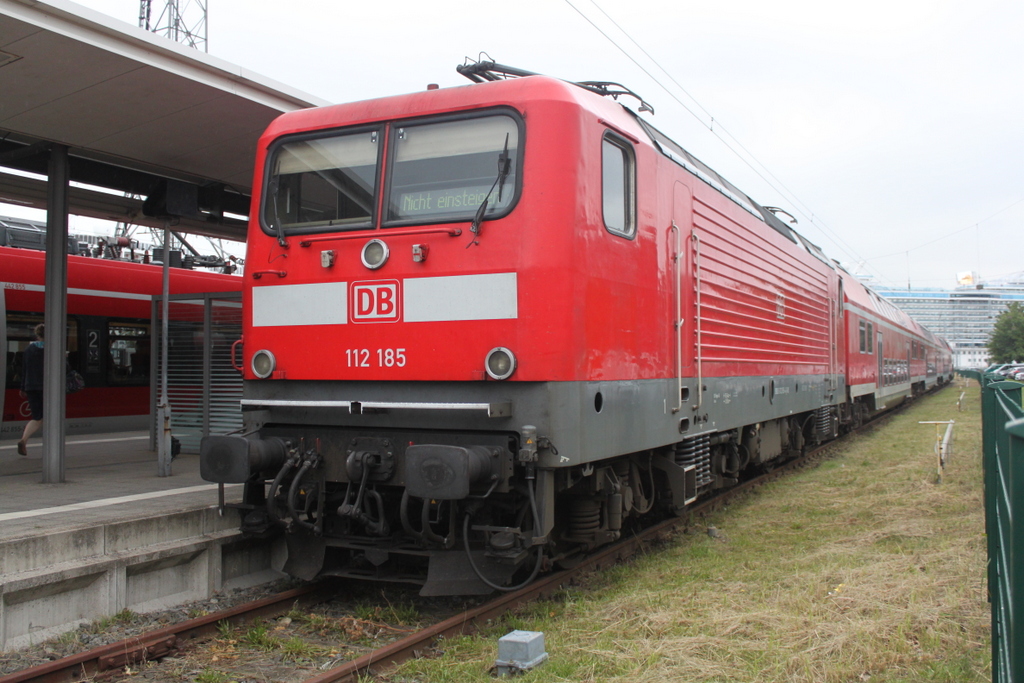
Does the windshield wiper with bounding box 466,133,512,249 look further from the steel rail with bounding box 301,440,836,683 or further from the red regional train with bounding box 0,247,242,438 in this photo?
the red regional train with bounding box 0,247,242,438

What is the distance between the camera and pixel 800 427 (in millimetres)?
12406

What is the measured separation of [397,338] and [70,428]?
405 inches

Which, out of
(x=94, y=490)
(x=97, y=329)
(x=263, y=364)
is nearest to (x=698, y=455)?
(x=263, y=364)

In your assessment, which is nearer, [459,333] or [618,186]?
[459,333]

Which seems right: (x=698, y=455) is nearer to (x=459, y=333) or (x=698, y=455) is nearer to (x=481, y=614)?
(x=481, y=614)

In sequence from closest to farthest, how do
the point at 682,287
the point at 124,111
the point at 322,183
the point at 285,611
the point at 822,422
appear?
the point at 285,611
the point at 322,183
the point at 682,287
the point at 124,111
the point at 822,422

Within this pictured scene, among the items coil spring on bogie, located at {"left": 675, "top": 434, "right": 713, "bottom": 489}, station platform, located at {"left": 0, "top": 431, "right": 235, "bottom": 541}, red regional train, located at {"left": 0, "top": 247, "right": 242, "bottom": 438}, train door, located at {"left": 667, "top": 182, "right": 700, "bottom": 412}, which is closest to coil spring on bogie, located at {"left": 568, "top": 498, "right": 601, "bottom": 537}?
train door, located at {"left": 667, "top": 182, "right": 700, "bottom": 412}

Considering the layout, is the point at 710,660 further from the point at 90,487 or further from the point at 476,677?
the point at 90,487

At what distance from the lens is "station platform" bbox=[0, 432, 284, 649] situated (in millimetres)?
4832

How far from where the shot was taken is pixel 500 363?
501cm

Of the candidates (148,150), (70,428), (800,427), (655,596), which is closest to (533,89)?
(655,596)

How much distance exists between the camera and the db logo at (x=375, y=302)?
537cm

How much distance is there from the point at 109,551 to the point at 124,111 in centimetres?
380

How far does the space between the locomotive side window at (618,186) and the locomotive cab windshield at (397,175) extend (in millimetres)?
705
